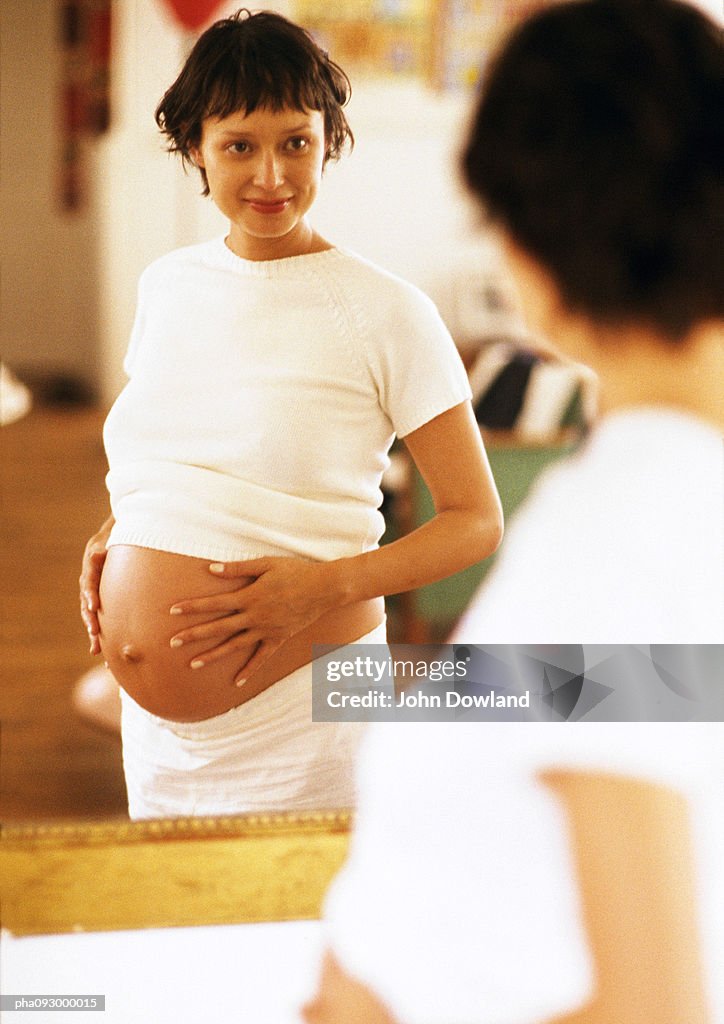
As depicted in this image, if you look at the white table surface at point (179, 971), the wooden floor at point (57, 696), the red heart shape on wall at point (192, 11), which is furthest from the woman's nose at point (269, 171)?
the white table surface at point (179, 971)

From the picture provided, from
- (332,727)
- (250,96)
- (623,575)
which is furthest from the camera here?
(332,727)

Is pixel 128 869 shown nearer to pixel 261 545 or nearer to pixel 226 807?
pixel 226 807

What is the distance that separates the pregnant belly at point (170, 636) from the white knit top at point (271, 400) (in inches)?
0.9

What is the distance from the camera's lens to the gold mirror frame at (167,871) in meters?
0.94

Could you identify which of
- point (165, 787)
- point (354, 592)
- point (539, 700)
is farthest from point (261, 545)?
point (539, 700)

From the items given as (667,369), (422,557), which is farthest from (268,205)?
(667,369)

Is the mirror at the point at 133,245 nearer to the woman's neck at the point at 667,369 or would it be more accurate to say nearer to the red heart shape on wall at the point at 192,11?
the red heart shape on wall at the point at 192,11

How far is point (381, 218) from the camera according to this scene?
877 mm

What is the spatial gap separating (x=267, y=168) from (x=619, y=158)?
14.8 inches

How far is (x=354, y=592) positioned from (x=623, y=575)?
0.39 metres

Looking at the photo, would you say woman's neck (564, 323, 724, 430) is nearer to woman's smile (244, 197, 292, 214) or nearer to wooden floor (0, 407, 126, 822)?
woman's smile (244, 197, 292, 214)

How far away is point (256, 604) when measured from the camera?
85cm

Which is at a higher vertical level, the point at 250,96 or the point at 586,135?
the point at 250,96

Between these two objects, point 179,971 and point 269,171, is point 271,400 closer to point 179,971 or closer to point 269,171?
point 269,171
